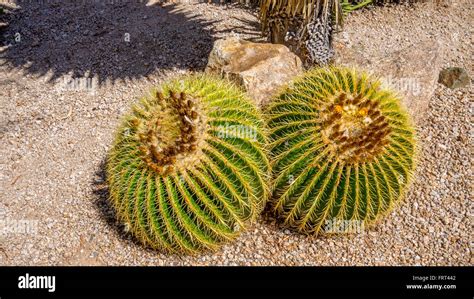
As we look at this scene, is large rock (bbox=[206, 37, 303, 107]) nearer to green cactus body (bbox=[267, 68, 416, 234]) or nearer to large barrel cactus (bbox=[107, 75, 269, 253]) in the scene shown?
green cactus body (bbox=[267, 68, 416, 234])

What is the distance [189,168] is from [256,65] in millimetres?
1499

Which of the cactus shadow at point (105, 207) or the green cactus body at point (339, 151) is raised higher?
the green cactus body at point (339, 151)

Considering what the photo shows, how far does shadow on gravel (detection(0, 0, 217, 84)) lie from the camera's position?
568 centimetres

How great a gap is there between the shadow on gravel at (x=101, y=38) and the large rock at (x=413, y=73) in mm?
1959

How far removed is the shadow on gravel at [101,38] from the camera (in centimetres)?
568

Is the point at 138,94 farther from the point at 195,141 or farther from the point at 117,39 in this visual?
the point at 195,141

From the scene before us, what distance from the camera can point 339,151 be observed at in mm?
3287

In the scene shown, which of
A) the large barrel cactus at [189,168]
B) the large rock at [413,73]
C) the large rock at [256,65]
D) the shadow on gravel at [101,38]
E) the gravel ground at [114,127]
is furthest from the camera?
the shadow on gravel at [101,38]

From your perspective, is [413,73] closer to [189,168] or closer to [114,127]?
[189,168]

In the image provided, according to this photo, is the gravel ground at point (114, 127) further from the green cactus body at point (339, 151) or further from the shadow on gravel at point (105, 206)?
the green cactus body at point (339, 151)

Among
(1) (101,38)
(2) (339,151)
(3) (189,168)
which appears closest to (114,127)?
(1) (101,38)

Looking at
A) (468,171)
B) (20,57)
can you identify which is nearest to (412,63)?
(468,171)

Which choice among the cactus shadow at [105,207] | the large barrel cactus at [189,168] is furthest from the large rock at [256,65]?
the cactus shadow at [105,207]

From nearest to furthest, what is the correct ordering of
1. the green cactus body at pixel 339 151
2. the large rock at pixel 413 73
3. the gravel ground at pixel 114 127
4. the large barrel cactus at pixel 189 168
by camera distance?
the large barrel cactus at pixel 189 168 < the green cactus body at pixel 339 151 < the gravel ground at pixel 114 127 < the large rock at pixel 413 73
